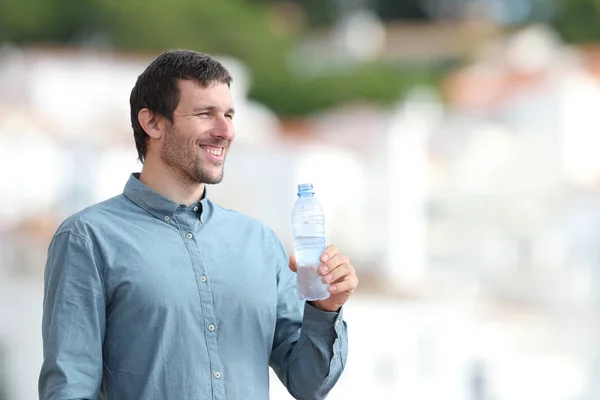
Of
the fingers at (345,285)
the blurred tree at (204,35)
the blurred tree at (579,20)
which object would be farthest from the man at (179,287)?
the blurred tree at (579,20)

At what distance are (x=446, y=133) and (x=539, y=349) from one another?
7692 mm

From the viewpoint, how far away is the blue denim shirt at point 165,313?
1984 millimetres

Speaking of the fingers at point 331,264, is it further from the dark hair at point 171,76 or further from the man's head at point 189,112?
the dark hair at point 171,76

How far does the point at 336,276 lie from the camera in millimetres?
2031

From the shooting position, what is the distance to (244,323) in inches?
82.4

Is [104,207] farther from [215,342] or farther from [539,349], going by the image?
[539,349]

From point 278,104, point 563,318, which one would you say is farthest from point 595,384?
point 278,104

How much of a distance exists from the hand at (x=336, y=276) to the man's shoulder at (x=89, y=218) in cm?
35

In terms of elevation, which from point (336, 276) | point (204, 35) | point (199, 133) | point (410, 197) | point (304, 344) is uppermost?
point (204, 35)

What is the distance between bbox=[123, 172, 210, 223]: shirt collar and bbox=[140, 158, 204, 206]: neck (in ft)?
0.04

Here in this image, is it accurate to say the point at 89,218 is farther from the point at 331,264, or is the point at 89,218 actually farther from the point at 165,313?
the point at 331,264

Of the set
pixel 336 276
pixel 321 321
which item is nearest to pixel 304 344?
pixel 321 321

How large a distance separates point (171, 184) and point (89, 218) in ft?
0.50

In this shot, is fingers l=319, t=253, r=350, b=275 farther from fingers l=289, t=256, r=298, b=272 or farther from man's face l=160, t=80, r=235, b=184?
Result: man's face l=160, t=80, r=235, b=184
